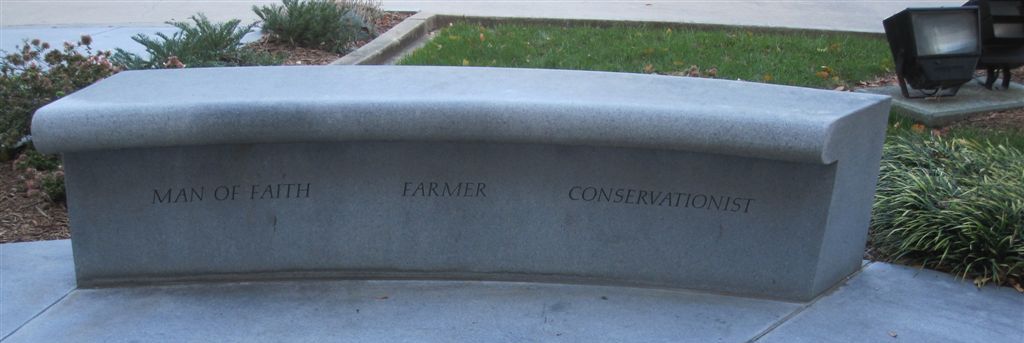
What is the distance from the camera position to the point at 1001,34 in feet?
24.1

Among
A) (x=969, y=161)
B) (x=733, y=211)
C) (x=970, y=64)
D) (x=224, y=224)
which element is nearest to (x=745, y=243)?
(x=733, y=211)

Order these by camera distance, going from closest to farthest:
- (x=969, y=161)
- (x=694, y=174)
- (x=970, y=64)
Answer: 1. (x=694, y=174)
2. (x=969, y=161)
3. (x=970, y=64)

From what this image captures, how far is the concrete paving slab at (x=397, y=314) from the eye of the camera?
3.79 metres

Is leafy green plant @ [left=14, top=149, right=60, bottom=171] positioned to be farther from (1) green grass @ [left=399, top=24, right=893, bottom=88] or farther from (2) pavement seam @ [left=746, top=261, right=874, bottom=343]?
(2) pavement seam @ [left=746, top=261, right=874, bottom=343]

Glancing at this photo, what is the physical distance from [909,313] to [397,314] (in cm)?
208

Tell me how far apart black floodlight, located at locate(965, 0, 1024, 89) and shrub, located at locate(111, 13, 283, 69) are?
17.7 ft

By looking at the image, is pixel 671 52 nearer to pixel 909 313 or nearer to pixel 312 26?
pixel 312 26

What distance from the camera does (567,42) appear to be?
369 inches

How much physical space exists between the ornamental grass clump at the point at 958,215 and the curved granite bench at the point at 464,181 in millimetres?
369

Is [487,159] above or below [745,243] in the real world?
above

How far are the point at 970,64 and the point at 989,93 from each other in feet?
2.25

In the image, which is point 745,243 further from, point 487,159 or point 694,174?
point 487,159

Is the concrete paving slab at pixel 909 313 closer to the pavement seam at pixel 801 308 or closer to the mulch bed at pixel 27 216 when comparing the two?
the pavement seam at pixel 801 308

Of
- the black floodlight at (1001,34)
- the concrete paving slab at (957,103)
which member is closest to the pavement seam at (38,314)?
the concrete paving slab at (957,103)
